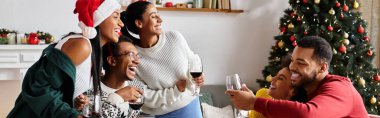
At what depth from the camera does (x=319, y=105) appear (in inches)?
73.9

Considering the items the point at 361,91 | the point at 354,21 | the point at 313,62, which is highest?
the point at 354,21

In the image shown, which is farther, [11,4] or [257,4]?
[257,4]

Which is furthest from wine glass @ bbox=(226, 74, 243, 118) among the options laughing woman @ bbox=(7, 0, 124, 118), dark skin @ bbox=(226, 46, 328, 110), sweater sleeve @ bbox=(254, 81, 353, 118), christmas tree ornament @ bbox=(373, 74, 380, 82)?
christmas tree ornament @ bbox=(373, 74, 380, 82)

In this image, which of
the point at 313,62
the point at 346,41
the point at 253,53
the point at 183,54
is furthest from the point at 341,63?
the point at 313,62

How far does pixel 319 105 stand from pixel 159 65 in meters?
1.02

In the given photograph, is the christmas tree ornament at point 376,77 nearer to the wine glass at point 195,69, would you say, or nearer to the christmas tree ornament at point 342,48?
the christmas tree ornament at point 342,48

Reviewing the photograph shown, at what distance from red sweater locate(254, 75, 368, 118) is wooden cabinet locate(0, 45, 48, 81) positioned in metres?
3.36

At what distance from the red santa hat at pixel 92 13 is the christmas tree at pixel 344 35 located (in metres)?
3.28

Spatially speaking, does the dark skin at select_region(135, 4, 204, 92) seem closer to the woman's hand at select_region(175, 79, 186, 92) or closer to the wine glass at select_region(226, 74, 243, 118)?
the woman's hand at select_region(175, 79, 186, 92)

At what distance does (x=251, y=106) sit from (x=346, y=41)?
3.22m

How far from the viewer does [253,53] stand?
608 centimetres

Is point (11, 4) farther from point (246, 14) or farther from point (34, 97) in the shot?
point (34, 97)

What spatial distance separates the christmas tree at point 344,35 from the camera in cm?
496

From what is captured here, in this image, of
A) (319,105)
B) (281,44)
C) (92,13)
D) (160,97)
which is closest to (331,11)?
(281,44)
